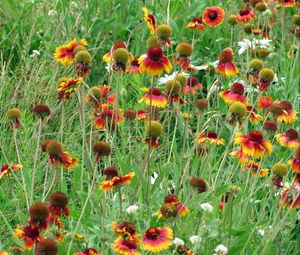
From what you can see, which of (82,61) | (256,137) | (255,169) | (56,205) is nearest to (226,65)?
(255,169)

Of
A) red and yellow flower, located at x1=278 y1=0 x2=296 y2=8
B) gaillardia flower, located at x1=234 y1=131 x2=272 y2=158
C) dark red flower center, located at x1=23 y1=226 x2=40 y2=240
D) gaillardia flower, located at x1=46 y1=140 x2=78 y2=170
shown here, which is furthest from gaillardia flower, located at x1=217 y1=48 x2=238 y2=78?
red and yellow flower, located at x1=278 y1=0 x2=296 y2=8

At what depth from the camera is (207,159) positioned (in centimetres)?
252

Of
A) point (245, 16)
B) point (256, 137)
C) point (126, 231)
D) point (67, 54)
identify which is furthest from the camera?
point (245, 16)

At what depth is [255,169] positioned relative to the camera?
249cm

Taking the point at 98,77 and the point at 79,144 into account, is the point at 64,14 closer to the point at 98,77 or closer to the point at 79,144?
the point at 98,77

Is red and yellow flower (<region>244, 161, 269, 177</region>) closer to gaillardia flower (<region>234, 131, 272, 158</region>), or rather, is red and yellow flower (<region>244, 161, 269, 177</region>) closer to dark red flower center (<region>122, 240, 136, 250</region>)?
gaillardia flower (<region>234, 131, 272, 158</region>)

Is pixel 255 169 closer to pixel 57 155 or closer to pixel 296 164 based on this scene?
pixel 296 164

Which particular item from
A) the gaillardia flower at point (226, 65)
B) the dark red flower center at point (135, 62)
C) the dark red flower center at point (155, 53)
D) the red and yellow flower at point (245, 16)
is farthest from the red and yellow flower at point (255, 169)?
the red and yellow flower at point (245, 16)

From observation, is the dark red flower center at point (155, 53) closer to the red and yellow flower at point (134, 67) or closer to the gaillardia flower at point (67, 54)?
the gaillardia flower at point (67, 54)

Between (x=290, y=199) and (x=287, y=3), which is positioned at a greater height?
(x=287, y=3)

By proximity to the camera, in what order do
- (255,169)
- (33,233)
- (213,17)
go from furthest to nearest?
(213,17), (255,169), (33,233)

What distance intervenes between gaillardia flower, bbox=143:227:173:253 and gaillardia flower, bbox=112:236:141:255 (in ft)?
0.14

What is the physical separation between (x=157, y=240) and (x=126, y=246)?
0.34 feet

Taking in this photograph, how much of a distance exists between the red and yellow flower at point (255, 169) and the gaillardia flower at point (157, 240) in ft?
1.76
